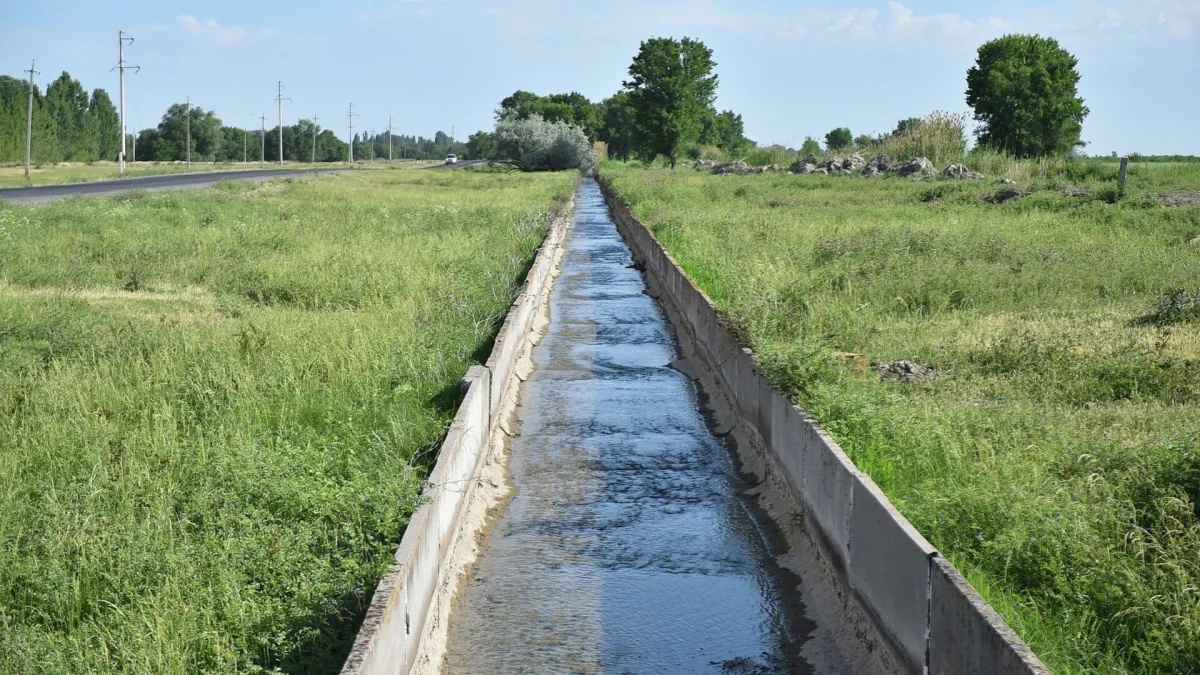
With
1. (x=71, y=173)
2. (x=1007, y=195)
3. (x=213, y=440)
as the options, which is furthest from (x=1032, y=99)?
(x=213, y=440)

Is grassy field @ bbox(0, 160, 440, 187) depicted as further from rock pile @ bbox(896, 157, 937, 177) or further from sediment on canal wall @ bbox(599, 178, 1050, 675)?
sediment on canal wall @ bbox(599, 178, 1050, 675)

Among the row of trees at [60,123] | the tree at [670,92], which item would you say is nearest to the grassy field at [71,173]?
the row of trees at [60,123]

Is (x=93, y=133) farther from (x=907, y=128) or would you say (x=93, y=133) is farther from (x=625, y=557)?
(x=625, y=557)

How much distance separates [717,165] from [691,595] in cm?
6919

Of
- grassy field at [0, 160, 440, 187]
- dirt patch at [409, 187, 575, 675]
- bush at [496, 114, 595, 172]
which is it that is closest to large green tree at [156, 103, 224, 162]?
→ grassy field at [0, 160, 440, 187]

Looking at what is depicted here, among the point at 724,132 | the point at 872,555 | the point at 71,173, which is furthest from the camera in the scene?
the point at 724,132

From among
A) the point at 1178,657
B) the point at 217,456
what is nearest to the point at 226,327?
the point at 217,456

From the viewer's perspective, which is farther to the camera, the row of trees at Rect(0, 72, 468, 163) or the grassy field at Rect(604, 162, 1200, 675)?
the row of trees at Rect(0, 72, 468, 163)

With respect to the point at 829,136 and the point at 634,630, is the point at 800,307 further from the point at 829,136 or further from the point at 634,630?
the point at 829,136

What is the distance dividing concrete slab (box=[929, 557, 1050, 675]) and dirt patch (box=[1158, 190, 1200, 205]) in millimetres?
23732

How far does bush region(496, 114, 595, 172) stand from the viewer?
8938 cm

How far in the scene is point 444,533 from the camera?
6871 millimetres

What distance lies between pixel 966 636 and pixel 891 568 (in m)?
1.04

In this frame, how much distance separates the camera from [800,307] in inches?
527
